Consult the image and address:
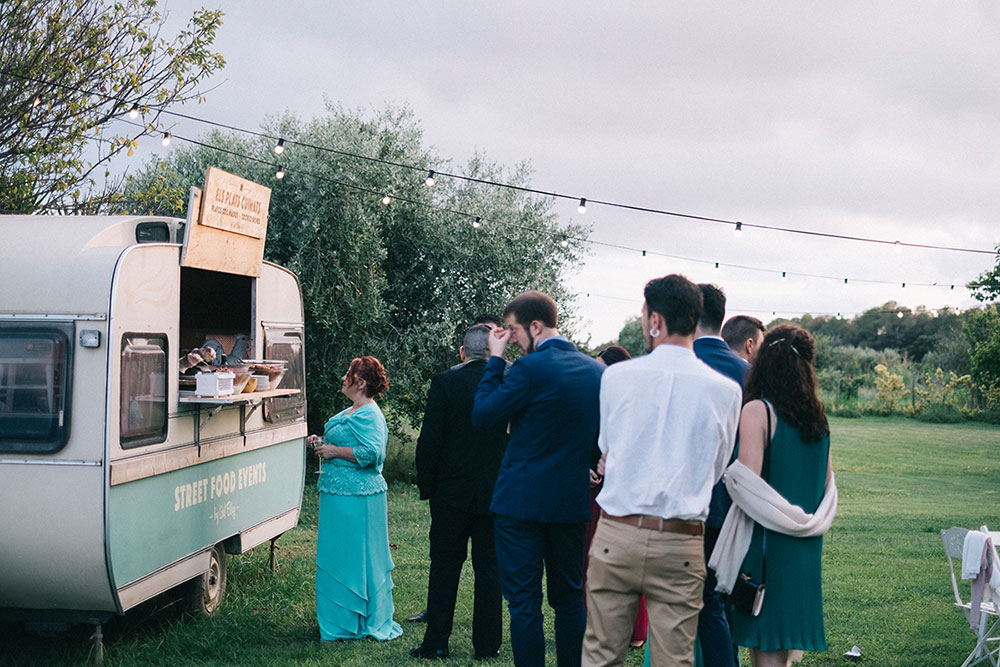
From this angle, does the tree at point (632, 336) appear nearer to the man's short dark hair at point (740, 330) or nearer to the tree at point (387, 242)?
the tree at point (387, 242)

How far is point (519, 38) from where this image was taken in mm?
11219

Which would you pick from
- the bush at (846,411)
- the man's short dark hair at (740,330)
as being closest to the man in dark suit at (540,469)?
the man's short dark hair at (740,330)

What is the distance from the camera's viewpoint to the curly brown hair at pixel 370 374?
20.4 ft

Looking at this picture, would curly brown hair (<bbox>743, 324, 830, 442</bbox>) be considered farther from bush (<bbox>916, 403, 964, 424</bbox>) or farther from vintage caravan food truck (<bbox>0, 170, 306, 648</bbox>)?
bush (<bbox>916, 403, 964, 424</bbox>)

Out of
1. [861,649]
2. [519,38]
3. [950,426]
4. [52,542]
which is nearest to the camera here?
[52,542]

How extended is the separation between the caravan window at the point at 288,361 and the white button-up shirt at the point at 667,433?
4815 mm

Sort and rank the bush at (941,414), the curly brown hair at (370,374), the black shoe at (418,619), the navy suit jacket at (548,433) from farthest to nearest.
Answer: the bush at (941,414) < the black shoe at (418,619) < the curly brown hair at (370,374) < the navy suit jacket at (548,433)

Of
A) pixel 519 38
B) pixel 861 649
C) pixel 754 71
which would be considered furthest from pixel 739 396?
pixel 754 71

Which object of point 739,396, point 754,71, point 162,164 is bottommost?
→ point 739,396

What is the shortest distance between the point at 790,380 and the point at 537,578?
1591 mm

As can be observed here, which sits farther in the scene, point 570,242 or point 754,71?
point 570,242

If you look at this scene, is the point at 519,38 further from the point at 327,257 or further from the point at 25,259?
the point at 25,259

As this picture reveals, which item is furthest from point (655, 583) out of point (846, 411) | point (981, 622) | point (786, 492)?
point (846, 411)

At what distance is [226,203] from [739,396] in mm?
4394
